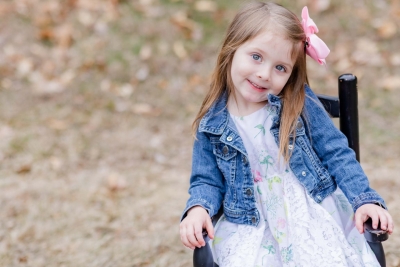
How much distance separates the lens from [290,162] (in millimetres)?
1888

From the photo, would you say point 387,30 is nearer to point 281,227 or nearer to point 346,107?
point 346,107

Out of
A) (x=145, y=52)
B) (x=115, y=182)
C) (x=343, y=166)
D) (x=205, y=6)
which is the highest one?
(x=205, y=6)

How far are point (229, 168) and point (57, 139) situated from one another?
8.10 ft

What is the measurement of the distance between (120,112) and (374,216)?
304cm

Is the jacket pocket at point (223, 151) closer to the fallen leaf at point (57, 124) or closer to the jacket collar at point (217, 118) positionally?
the jacket collar at point (217, 118)

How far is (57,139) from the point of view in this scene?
13.4 ft

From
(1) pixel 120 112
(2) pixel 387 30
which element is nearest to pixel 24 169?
(1) pixel 120 112

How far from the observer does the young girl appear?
1788 mm

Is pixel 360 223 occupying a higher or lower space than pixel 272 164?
lower

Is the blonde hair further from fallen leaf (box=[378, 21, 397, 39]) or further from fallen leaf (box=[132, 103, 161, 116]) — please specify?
fallen leaf (box=[378, 21, 397, 39])

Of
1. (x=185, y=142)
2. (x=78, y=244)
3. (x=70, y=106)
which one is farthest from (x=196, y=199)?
(x=70, y=106)

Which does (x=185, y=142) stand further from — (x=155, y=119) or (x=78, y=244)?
(x=78, y=244)

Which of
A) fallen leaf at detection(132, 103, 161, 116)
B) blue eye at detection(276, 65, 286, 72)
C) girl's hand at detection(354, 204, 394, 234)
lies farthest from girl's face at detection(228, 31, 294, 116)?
fallen leaf at detection(132, 103, 161, 116)

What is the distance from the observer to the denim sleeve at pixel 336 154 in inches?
70.5
